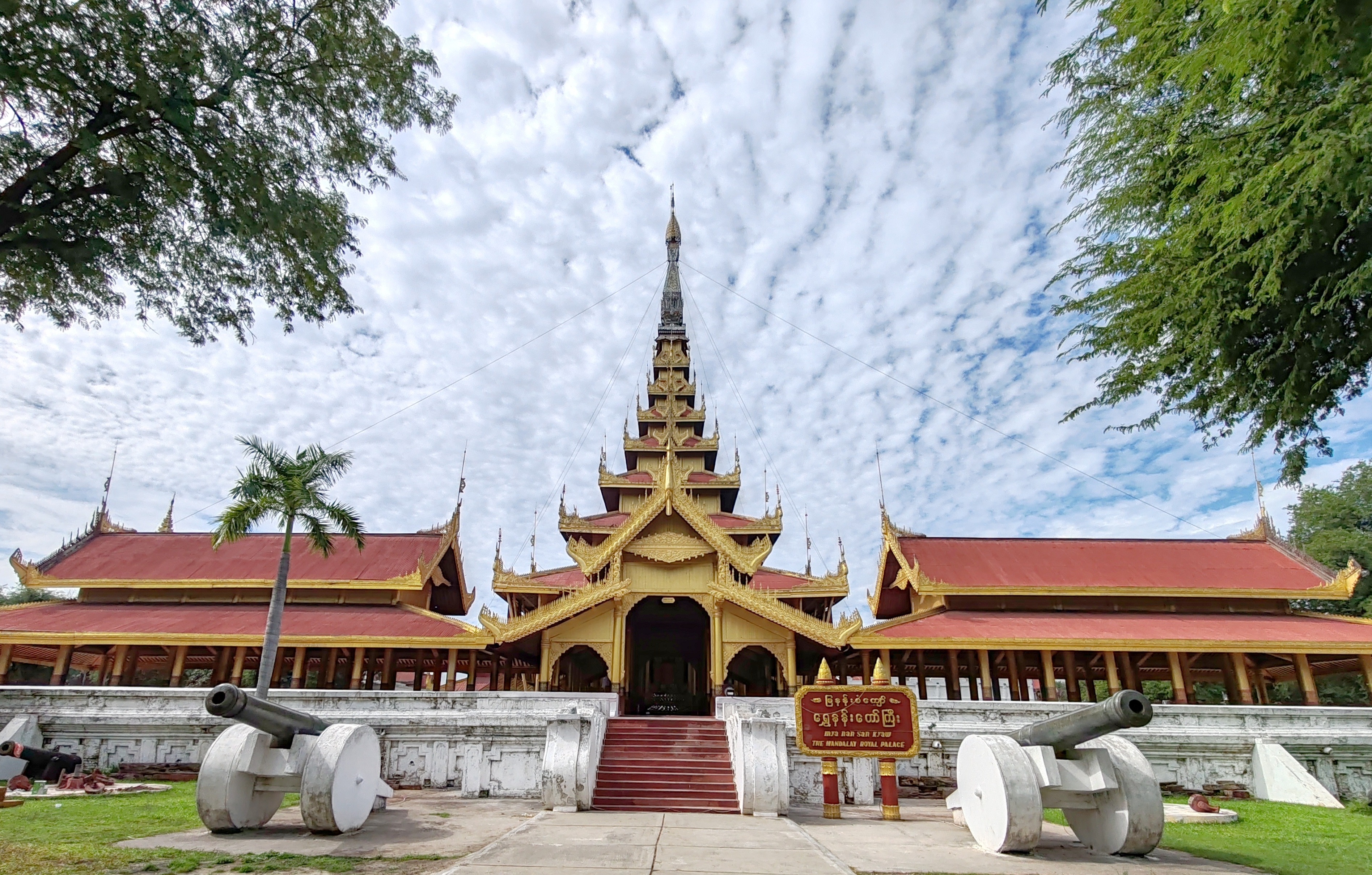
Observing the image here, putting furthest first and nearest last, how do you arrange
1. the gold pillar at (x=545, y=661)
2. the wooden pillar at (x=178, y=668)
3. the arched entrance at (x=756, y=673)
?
1. the arched entrance at (x=756, y=673)
2. the wooden pillar at (x=178, y=668)
3. the gold pillar at (x=545, y=661)

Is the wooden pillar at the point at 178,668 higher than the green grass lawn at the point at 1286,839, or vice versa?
the wooden pillar at the point at 178,668

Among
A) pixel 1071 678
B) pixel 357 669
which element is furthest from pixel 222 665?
pixel 1071 678

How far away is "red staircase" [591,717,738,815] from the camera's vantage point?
440 inches

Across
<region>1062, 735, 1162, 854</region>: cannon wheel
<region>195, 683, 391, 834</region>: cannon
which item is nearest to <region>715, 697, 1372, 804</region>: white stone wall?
<region>1062, 735, 1162, 854</region>: cannon wheel

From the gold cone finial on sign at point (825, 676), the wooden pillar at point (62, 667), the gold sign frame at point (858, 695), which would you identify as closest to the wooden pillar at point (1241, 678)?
the gold sign frame at point (858, 695)

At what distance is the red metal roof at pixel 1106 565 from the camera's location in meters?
21.6

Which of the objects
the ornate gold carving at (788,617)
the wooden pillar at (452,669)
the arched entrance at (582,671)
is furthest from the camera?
the arched entrance at (582,671)

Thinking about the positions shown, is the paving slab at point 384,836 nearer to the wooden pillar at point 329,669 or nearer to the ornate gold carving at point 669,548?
the ornate gold carving at point 669,548

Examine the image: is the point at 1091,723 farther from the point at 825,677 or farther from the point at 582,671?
the point at 582,671

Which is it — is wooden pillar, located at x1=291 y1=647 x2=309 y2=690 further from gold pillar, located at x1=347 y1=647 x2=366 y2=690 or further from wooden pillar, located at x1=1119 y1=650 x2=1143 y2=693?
wooden pillar, located at x1=1119 y1=650 x2=1143 y2=693

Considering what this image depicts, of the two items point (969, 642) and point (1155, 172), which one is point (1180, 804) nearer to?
point (969, 642)

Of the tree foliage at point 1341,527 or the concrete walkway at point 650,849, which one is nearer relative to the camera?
the concrete walkway at point 650,849

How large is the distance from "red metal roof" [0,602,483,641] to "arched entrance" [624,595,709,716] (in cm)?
540

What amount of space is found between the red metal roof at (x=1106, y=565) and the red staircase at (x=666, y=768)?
10.6 metres
